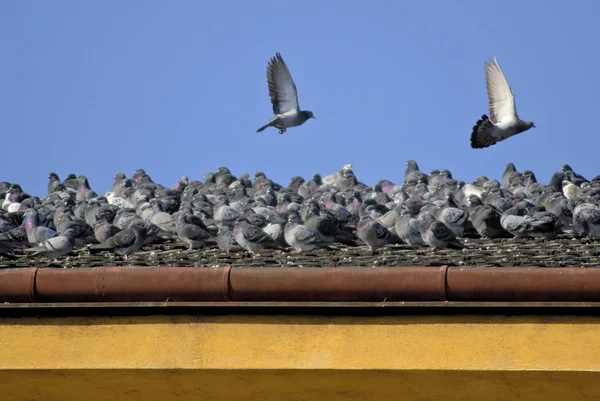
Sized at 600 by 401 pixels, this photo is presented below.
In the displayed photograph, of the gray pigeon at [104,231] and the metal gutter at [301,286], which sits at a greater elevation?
the gray pigeon at [104,231]

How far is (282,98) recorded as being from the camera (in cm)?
1992

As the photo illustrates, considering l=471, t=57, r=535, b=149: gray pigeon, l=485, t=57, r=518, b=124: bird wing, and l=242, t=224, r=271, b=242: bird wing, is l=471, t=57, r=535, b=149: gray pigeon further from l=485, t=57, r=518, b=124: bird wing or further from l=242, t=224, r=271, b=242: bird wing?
l=242, t=224, r=271, b=242: bird wing

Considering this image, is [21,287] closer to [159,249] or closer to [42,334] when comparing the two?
[42,334]

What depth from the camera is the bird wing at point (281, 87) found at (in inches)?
758

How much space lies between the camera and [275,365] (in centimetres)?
704

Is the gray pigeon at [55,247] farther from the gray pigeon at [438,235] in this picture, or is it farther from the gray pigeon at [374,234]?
the gray pigeon at [438,235]

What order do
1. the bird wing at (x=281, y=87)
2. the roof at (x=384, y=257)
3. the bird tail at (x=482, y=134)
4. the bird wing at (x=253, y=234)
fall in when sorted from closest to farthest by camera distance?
the roof at (x=384, y=257) < the bird wing at (x=253, y=234) < the bird tail at (x=482, y=134) < the bird wing at (x=281, y=87)

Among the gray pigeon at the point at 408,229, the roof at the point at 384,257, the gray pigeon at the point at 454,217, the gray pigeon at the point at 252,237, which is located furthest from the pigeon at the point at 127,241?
A: the gray pigeon at the point at 454,217

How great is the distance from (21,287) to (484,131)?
11077mm

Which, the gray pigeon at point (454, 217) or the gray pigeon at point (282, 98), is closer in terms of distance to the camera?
the gray pigeon at point (454, 217)

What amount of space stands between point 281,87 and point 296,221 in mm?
8650

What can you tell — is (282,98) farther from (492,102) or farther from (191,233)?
(191,233)

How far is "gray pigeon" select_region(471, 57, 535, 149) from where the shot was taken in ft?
57.3

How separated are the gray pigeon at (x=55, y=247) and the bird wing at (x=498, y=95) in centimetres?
898
